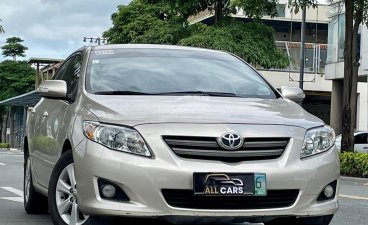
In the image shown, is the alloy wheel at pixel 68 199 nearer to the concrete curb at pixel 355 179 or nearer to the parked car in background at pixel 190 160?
the parked car in background at pixel 190 160

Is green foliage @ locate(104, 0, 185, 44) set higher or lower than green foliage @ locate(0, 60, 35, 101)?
higher

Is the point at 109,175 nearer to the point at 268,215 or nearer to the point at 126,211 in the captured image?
the point at 126,211

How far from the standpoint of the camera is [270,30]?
26281 millimetres

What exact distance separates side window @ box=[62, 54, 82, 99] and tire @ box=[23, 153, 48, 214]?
124cm

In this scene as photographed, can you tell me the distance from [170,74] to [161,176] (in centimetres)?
157

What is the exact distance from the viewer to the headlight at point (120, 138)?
4.37 m

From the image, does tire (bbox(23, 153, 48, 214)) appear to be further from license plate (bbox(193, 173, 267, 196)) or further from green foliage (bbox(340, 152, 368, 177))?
green foliage (bbox(340, 152, 368, 177))

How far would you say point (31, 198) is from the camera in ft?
23.5

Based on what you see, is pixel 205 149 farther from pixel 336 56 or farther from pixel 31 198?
pixel 336 56

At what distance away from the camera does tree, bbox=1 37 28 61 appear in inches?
2891

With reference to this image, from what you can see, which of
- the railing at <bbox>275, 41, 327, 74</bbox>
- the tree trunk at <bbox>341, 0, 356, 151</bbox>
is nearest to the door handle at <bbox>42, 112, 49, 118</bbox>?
the tree trunk at <bbox>341, 0, 356, 151</bbox>

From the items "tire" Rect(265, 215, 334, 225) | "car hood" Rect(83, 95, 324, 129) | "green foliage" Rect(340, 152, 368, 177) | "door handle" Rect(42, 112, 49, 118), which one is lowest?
"green foliage" Rect(340, 152, 368, 177)

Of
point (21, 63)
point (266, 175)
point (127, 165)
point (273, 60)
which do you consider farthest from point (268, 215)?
point (21, 63)

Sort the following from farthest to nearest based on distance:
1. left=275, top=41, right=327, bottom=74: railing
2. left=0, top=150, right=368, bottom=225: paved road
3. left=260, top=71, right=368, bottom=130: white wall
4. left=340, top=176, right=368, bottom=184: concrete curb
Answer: left=260, top=71, right=368, bottom=130: white wall, left=275, top=41, right=327, bottom=74: railing, left=340, top=176, right=368, bottom=184: concrete curb, left=0, top=150, right=368, bottom=225: paved road
